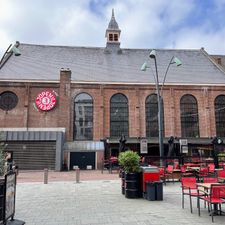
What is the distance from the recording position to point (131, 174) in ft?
35.9

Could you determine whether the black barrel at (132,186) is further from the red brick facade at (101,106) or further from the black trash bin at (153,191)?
the red brick facade at (101,106)

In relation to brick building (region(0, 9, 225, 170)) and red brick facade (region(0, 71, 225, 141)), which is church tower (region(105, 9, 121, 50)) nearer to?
brick building (region(0, 9, 225, 170))

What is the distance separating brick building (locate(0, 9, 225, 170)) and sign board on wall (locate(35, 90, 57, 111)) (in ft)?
0.39

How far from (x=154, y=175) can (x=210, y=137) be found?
79.6ft

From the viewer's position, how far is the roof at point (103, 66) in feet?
113

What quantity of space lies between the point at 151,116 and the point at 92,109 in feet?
24.6

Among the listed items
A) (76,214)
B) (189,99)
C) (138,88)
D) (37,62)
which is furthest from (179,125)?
(76,214)

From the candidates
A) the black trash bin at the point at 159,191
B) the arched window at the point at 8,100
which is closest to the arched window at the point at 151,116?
the arched window at the point at 8,100

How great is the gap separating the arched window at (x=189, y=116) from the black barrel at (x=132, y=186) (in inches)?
927

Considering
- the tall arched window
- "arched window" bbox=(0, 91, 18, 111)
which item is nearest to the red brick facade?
"arched window" bbox=(0, 91, 18, 111)

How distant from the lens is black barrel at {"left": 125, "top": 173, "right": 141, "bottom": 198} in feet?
35.6

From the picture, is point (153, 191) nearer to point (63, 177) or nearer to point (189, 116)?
point (63, 177)

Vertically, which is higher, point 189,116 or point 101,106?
point 101,106

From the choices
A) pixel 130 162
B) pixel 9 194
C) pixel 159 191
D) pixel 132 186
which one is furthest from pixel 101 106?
pixel 9 194
